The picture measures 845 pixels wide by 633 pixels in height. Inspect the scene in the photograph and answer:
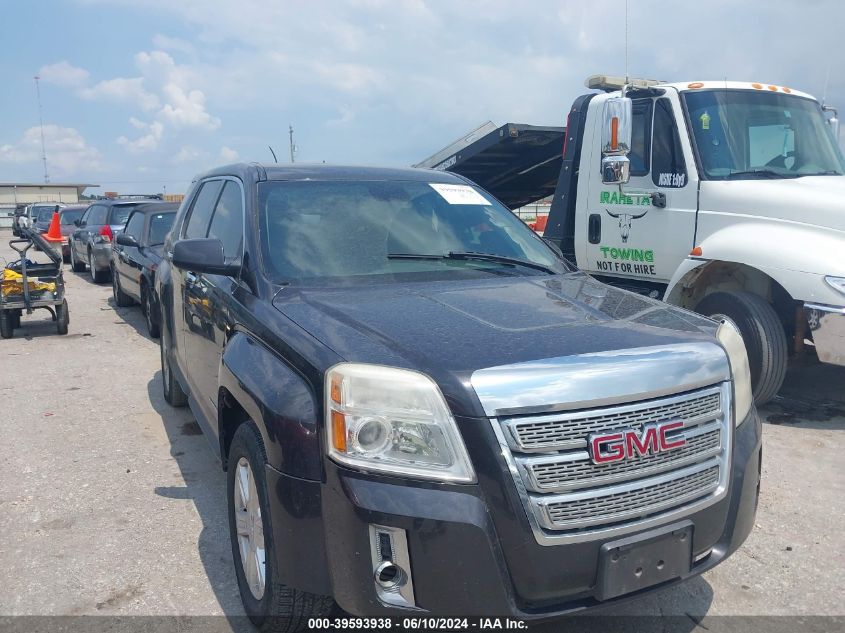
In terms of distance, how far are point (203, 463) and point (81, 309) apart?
7.83m

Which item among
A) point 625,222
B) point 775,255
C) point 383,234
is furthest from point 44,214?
point 775,255

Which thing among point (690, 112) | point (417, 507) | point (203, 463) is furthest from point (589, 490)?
point (690, 112)

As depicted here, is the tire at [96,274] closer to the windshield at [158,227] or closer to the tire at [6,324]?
the windshield at [158,227]

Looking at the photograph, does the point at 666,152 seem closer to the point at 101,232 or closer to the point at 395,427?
the point at 395,427

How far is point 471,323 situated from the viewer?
8.90 feet

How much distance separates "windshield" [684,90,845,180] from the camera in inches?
237

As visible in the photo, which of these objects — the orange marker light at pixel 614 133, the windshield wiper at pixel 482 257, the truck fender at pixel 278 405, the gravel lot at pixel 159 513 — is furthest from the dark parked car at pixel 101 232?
the truck fender at pixel 278 405

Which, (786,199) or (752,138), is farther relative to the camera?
(752,138)

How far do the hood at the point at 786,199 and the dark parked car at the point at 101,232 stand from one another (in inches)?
423

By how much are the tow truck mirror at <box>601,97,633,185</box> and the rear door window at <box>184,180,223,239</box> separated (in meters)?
3.24

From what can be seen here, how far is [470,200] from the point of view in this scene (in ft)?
13.8

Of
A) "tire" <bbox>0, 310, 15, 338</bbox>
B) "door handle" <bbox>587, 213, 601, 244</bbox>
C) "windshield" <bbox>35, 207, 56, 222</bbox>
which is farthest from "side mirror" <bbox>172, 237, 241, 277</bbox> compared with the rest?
"windshield" <bbox>35, 207, 56, 222</bbox>

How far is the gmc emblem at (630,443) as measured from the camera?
7.59 ft

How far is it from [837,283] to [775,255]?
0.48 meters
